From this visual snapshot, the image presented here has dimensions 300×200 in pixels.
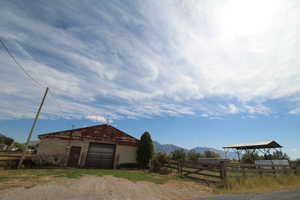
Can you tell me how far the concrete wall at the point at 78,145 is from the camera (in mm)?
14325

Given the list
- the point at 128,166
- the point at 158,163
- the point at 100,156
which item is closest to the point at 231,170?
the point at 158,163

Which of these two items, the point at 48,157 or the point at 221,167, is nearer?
the point at 221,167

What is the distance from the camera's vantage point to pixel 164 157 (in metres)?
13.7

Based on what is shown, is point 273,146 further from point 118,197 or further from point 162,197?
point 118,197

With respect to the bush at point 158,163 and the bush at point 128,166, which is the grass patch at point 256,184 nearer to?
the bush at point 158,163

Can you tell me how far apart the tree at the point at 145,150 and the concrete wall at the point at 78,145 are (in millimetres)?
1048

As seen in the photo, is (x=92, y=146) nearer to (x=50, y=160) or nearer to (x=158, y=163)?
(x=50, y=160)

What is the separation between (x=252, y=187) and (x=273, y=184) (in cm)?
159

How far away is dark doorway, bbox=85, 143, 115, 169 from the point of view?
623 inches

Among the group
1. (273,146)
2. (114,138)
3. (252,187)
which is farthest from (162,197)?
(273,146)

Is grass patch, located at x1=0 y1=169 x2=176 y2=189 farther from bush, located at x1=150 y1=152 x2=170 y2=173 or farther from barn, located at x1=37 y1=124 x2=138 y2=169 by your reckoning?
barn, located at x1=37 y1=124 x2=138 y2=169

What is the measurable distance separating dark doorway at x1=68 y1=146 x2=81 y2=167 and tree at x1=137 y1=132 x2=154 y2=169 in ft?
20.8

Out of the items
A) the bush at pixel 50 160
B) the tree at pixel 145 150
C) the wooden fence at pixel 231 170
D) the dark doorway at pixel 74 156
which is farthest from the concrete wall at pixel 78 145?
the wooden fence at pixel 231 170

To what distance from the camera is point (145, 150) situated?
55.5ft
